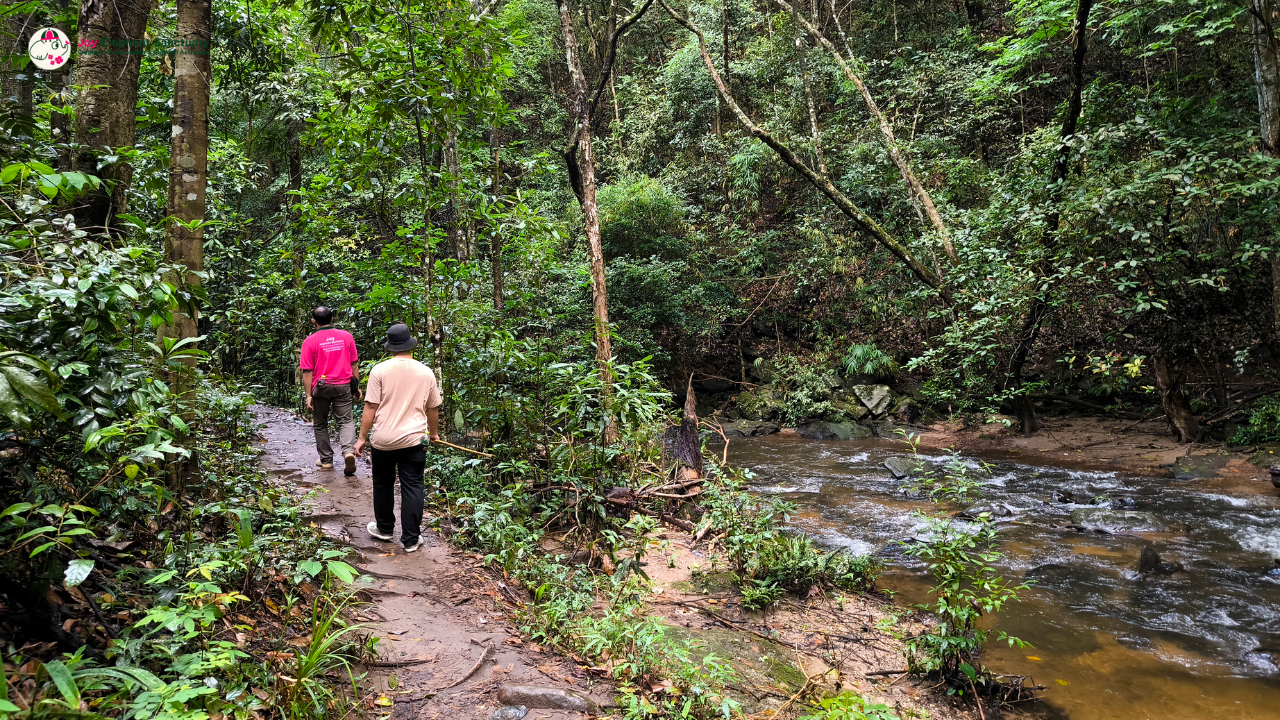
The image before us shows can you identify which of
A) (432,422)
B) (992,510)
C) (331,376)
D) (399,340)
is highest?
(399,340)

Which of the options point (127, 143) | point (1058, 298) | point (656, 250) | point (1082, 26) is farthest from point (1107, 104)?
point (127, 143)

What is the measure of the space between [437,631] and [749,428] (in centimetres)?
1211

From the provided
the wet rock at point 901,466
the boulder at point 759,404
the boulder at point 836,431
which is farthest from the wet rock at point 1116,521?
the boulder at point 759,404

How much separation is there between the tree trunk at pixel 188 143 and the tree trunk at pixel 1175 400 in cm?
1456

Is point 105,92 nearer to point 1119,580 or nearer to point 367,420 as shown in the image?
point 367,420

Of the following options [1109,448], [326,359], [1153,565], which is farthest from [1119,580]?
[326,359]

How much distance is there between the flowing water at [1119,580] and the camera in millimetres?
4883

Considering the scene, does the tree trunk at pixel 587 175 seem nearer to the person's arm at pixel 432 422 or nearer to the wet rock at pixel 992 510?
the person's arm at pixel 432 422

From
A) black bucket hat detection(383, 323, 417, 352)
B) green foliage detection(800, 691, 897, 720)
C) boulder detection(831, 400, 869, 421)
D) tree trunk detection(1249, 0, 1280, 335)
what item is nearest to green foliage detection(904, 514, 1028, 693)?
green foliage detection(800, 691, 897, 720)

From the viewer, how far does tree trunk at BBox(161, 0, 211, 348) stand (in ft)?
12.5

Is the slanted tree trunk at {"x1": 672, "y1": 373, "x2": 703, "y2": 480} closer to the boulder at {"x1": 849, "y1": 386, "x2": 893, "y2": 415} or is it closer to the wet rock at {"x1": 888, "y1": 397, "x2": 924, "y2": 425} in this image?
the boulder at {"x1": 849, "y1": 386, "x2": 893, "y2": 415}

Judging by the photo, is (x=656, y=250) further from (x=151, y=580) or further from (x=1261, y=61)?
(x=151, y=580)

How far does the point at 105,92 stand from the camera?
388 centimetres

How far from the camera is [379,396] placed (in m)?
A: 5.09
